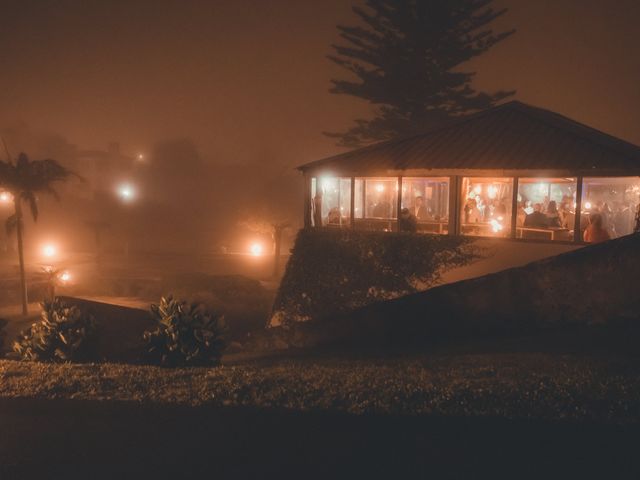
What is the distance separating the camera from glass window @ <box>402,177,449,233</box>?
49.3ft

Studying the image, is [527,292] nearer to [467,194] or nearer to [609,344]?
[609,344]

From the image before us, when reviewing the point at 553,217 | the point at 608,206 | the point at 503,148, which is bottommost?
the point at 553,217

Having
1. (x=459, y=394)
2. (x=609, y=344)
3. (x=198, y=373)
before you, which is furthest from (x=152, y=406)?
(x=609, y=344)

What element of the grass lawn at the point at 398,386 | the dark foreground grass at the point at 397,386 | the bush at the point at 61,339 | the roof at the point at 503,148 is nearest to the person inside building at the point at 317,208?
the roof at the point at 503,148

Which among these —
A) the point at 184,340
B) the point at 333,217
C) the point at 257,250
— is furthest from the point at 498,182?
the point at 257,250

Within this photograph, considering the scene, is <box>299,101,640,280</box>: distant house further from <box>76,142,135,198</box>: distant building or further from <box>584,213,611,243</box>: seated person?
<box>76,142,135,198</box>: distant building

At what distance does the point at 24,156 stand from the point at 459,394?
19247 mm

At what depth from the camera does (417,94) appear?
2806cm

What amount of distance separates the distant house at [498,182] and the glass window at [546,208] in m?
0.03

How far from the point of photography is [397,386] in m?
5.39

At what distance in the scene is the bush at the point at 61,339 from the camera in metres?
9.20

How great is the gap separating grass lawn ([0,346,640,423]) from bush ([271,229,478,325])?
5527mm

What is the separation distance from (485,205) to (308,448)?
11907 millimetres

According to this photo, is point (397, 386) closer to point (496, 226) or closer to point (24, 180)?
point (496, 226)
